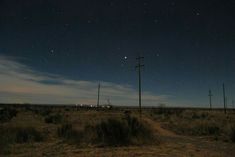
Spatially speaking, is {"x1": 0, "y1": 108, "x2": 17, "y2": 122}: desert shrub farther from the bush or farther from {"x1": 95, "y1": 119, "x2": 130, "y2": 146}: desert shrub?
{"x1": 95, "y1": 119, "x2": 130, "y2": 146}: desert shrub

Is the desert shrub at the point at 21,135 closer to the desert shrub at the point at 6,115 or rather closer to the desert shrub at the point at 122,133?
the desert shrub at the point at 122,133

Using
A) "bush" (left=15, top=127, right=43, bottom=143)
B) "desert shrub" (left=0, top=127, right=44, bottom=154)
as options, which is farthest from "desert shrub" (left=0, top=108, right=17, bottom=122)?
"bush" (left=15, top=127, right=43, bottom=143)

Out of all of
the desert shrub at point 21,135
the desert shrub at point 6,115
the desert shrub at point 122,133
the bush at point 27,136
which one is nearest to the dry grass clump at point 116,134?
the desert shrub at point 122,133

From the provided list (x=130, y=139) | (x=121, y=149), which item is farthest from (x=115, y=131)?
(x=121, y=149)

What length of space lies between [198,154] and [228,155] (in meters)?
1.58

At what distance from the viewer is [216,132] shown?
101ft

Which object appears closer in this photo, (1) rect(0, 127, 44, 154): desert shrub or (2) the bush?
(1) rect(0, 127, 44, 154): desert shrub

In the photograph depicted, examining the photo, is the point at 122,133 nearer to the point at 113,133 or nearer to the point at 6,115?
the point at 113,133

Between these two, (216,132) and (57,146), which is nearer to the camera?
(57,146)

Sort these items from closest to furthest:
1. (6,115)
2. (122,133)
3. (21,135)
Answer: (122,133) → (21,135) → (6,115)

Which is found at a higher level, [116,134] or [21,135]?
[116,134]

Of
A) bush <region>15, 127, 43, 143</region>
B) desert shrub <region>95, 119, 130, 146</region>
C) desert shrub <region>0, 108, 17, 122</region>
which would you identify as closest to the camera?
desert shrub <region>95, 119, 130, 146</region>

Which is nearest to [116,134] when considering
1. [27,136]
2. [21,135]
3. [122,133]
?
[122,133]

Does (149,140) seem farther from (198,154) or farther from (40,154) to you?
(40,154)
